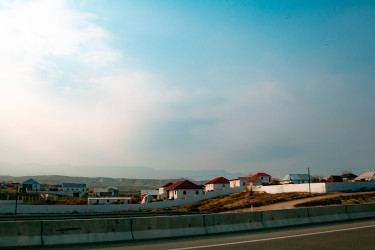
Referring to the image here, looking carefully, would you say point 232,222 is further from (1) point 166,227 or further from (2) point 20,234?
(2) point 20,234

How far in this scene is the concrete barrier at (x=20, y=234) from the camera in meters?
9.80

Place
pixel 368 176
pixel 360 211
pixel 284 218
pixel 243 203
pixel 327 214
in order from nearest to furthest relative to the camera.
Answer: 1. pixel 284 218
2. pixel 327 214
3. pixel 360 211
4. pixel 243 203
5. pixel 368 176

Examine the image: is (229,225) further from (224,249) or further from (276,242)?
(224,249)

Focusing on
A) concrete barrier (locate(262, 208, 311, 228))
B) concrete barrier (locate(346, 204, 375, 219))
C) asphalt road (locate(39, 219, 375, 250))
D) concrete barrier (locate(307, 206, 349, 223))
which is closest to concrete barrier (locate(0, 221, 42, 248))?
asphalt road (locate(39, 219, 375, 250))

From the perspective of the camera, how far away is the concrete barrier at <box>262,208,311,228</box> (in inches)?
564

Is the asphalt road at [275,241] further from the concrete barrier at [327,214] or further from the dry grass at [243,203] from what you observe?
the dry grass at [243,203]

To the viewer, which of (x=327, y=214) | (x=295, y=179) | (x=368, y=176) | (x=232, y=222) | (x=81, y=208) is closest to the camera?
(x=232, y=222)

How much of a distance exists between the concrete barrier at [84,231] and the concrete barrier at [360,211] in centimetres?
1207

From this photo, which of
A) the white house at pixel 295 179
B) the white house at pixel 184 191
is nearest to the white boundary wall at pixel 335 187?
the white house at pixel 184 191

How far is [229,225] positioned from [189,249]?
4.17 metres

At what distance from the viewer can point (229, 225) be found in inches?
524

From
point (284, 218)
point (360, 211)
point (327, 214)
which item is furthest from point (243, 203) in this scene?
point (284, 218)

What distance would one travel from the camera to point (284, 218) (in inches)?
583

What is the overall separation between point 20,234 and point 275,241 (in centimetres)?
834
